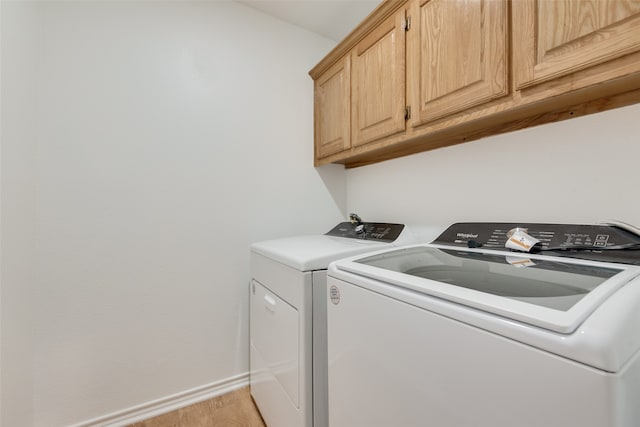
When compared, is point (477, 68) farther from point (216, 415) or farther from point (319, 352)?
→ point (216, 415)

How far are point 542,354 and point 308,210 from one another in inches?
65.5

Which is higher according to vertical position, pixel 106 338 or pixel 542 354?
pixel 542 354

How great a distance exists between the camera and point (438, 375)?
21.6 inches

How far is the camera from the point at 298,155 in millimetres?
1960

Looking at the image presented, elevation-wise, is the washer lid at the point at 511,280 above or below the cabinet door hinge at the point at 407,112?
below

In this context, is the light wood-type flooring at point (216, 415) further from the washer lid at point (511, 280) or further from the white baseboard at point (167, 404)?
the washer lid at point (511, 280)

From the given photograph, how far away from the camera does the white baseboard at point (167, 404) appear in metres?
1.38

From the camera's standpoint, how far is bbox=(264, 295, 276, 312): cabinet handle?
126 centimetres

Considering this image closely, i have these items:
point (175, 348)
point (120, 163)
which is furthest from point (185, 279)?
point (120, 163)

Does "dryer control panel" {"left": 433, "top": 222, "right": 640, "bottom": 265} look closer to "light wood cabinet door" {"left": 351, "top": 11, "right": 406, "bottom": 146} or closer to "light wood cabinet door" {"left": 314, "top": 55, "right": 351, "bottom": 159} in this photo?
"light wood cabinet door" {"left": 351, "top": 11, "right": 406, "bottom": 146}

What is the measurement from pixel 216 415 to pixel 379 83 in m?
2.04

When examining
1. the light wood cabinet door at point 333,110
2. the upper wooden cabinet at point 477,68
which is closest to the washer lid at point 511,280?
the upper wooden cabinet at point 477,68

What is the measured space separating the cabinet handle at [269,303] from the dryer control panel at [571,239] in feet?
2.81

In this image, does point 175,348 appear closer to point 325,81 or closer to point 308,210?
point 308,210
